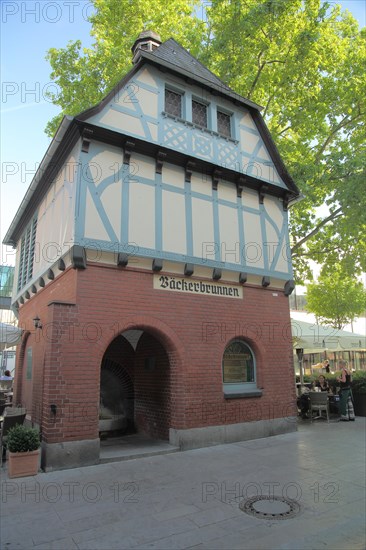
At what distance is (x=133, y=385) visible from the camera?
33.7ft

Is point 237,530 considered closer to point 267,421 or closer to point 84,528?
point 84,528

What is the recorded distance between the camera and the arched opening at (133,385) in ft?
30.5

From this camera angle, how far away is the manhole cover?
15.8 feet

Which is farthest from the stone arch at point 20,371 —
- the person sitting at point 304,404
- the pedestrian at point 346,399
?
the pedestrian at point 346,399

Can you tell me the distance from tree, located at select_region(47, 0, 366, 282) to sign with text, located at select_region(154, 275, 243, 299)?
16.5 ft

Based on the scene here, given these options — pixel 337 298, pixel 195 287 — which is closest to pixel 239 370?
pixel 195 287

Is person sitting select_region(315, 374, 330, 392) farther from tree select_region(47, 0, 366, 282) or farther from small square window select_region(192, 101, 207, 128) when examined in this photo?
small square window select_region(192, 101, 207, 128)

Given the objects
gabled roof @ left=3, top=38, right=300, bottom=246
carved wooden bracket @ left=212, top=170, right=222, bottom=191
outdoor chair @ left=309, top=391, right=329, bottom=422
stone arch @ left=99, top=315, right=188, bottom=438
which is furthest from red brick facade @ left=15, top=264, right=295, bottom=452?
gabled roof @ left=3, top=38, right=300, bottom=246

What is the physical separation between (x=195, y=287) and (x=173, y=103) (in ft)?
16.3

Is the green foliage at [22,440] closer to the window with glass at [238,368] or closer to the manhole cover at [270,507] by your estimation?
the manhole cover at [270,507]

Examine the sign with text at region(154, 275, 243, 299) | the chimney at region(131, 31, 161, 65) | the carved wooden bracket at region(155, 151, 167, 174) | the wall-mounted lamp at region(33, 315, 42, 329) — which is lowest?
the wall-mounted lamp at region(33, 315, 42, 329)

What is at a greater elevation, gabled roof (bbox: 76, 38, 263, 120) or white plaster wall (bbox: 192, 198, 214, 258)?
gabled roof (bbox: 76, 38, 263, 120)

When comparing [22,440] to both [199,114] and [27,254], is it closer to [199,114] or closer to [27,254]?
[27,254]

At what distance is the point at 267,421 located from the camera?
9.73m
